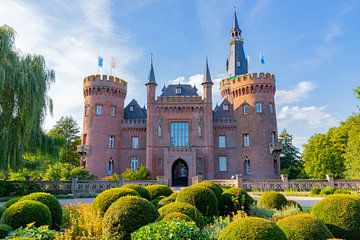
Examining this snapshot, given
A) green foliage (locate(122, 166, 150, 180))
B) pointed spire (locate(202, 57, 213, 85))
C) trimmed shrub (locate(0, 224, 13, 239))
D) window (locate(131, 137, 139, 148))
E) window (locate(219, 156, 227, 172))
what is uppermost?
pointed spire (locate(202, 57, 213, 85))

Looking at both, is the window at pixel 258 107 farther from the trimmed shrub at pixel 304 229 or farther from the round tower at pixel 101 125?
the trimmed shrub at pixel 304 229

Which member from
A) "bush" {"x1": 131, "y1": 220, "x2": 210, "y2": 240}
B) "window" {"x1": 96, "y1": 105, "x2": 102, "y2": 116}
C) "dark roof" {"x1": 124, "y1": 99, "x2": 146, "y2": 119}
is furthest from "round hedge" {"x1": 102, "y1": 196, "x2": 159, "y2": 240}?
"dark roof" {"x1": 124, "y1": 99, "x2": 146, "y2": 119}

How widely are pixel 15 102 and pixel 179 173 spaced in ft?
78.9

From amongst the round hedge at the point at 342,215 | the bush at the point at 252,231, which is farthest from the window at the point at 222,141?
the bush at the point at 252,231

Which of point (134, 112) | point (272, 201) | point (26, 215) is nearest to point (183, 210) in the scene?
point (26, 215)

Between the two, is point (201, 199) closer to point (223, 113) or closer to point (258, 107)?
point (258, 107)

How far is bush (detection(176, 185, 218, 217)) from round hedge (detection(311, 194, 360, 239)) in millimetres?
3167

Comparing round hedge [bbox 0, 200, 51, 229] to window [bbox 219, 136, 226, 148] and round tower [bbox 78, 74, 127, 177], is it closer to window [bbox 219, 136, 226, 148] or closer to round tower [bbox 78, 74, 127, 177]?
round tower [bbox 78, 74, 127, 177]

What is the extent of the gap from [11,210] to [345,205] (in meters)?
8.57

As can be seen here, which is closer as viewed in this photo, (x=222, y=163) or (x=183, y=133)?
(x=183, y=133)

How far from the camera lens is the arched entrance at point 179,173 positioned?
37.9m

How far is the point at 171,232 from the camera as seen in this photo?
193 inches

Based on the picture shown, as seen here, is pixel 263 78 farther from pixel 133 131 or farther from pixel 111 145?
pixel 111 145

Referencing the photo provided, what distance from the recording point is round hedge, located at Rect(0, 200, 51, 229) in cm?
766
